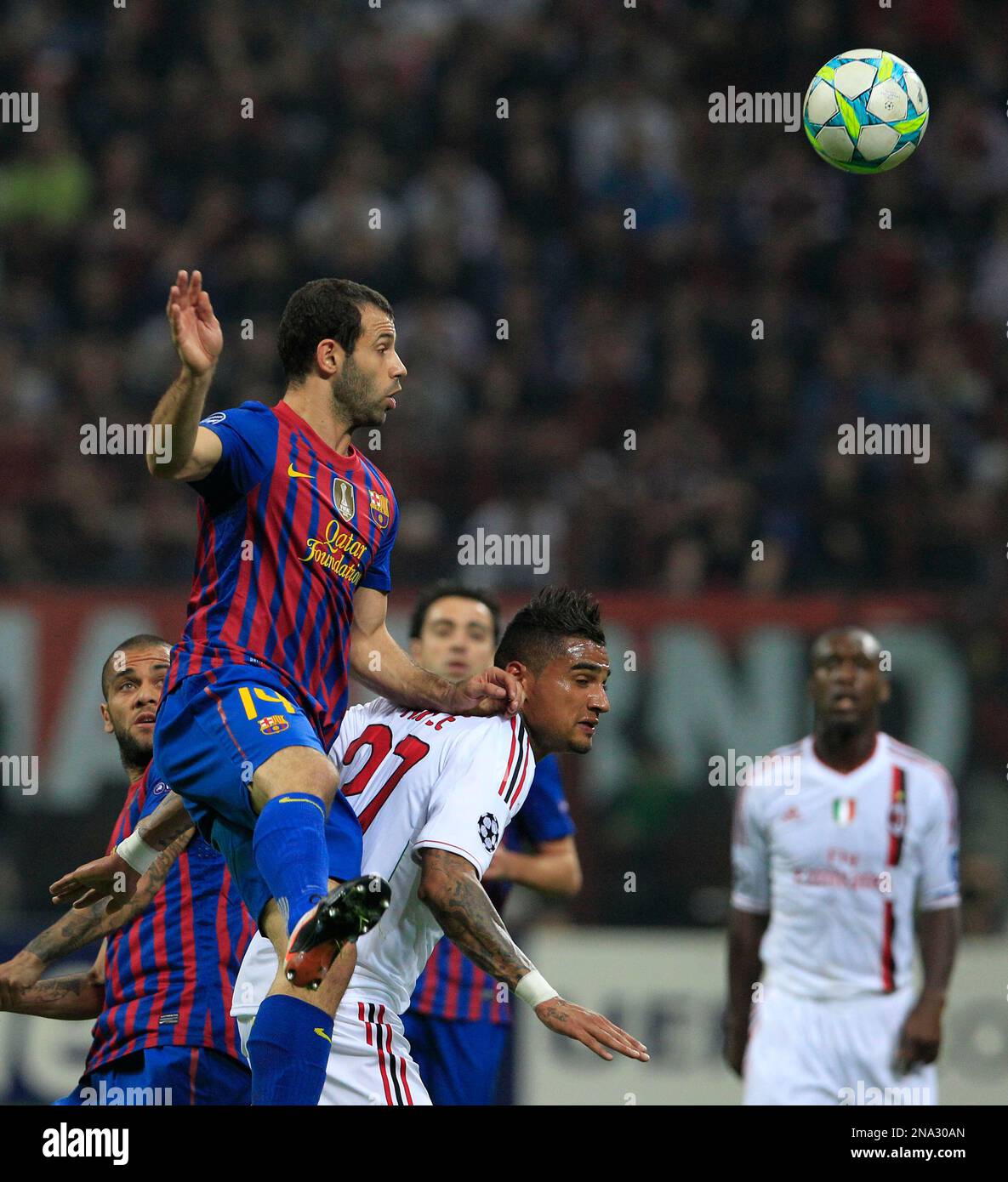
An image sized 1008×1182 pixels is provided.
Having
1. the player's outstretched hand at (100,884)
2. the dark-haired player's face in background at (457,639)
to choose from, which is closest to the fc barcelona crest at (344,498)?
the player's outstretched hand at (100,884)

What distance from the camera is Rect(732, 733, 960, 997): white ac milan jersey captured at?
806 cm

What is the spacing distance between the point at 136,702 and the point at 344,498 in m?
1.14

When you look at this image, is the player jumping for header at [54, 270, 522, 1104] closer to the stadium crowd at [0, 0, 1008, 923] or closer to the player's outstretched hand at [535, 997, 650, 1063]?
the player's outstretched hand at [535, 997, 650, 1063]

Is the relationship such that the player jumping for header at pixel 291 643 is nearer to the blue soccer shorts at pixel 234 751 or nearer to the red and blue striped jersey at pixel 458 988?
the blue soccer shorts at pixel 234 751

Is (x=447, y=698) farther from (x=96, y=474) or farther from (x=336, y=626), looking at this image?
(x=96, y=474)

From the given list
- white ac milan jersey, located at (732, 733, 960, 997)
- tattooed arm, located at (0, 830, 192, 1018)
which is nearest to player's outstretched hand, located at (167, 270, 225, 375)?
tattooed arm, located at (0, 830, 192, 1018)

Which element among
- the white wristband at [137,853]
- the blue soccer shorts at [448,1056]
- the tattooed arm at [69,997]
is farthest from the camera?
the blue soccer shorts at [448,1056]

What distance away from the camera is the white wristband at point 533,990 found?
15.0ft

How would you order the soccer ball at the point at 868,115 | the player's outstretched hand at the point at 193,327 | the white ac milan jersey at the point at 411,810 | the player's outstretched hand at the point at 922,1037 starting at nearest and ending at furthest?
the player's outstretched hand at the point at 193,327, the white ac milan jersey at the point at 411,810, the soccer ball at the point at 868,115, the player's outstretched hand at the point at 922,1037

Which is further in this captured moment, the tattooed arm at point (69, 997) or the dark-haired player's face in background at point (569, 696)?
the tattooed arm at point (69, 997)

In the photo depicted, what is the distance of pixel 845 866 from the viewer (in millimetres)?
8148

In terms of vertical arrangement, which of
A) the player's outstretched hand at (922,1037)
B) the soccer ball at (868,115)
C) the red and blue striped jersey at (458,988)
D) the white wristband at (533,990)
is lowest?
the player's outstretched hand at (922,1037)

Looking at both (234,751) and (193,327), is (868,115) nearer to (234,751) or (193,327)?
(193,327)
